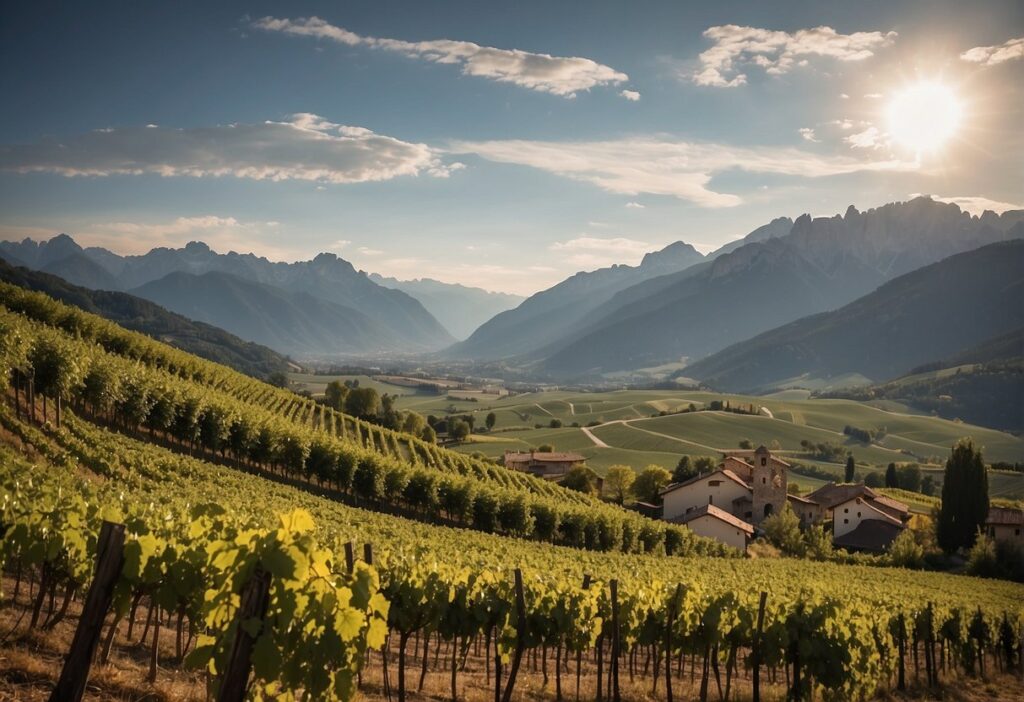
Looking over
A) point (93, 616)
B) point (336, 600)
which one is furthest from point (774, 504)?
point (93, 616)

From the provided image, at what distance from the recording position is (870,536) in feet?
236

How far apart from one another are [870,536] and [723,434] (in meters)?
70.6

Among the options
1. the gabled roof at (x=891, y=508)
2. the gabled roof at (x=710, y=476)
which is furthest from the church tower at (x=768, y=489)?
the gabled roof at (x=891, y=508)

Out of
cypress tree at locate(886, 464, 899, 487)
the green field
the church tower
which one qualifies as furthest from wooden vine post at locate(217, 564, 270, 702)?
cypress tree at locate(886, 464, 899, 487)

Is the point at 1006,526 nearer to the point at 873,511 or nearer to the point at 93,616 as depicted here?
the point at 873,511

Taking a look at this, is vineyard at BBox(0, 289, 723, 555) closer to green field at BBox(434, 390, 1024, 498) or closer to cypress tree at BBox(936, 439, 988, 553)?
cypress tree at BBox(936, 439, 988, 553)

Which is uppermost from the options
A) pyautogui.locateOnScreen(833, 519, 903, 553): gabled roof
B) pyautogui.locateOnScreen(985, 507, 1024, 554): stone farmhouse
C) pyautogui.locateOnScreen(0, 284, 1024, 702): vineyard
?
pyautogui.locateOnScreen(0, 284, 1024, 702): vineyard

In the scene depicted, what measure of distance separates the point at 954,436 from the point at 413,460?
498 ft

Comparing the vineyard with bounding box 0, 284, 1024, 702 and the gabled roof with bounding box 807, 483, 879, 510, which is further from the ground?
the vineyard with bounding box 0, 284, 1024, 702

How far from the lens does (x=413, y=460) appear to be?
212ft

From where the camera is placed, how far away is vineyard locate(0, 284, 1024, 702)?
665cm

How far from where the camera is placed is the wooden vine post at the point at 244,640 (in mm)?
5890

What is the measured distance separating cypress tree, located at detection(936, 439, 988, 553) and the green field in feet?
147

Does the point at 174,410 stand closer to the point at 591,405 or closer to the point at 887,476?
the point at 887,476
